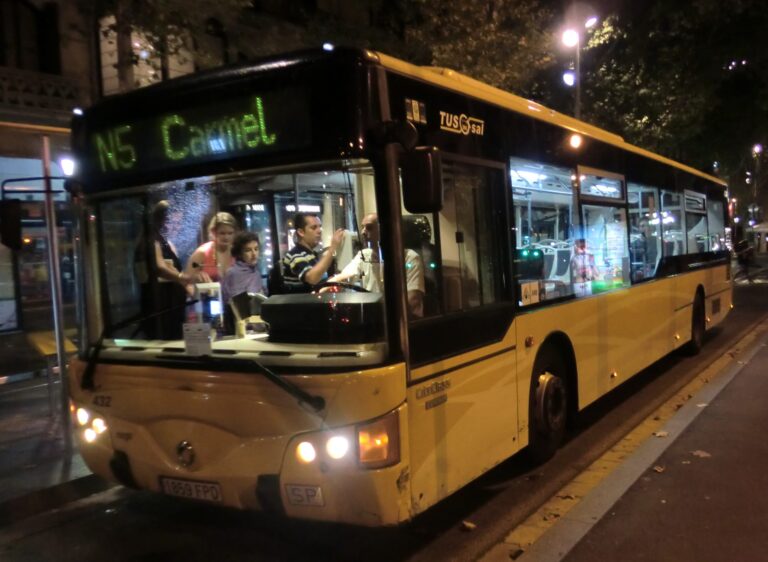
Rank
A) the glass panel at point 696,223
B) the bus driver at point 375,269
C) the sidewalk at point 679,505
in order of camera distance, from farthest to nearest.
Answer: the glass panel at point 696,223 → the sidewalk at point 679,505 → the bus driver at point 375,269

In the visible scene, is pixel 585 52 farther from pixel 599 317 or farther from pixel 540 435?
pixel 540 435

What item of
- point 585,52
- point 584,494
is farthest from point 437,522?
point 585,52

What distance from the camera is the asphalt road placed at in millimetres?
4059

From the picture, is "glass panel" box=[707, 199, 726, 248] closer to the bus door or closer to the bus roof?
the bus roof

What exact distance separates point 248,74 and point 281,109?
34cm

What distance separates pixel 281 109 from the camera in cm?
346

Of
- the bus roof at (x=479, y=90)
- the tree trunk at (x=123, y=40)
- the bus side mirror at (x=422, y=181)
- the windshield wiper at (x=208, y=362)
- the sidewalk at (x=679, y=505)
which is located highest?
the tree trunk at (x=123, y=40)

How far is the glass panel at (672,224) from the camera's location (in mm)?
8445

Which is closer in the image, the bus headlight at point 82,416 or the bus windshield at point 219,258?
the bus windshield at point 219,258

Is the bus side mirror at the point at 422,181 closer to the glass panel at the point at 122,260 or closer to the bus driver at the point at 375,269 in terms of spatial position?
the bus driver at the point at 375,269

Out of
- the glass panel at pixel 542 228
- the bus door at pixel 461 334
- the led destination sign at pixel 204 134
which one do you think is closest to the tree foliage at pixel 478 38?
the glass panel at pixel 542 228

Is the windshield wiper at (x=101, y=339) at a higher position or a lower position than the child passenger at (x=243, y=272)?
lower

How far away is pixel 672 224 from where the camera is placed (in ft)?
28.8

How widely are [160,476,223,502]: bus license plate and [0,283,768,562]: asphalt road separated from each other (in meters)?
0.56
